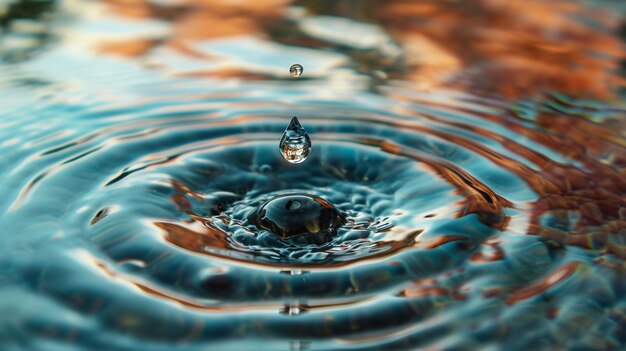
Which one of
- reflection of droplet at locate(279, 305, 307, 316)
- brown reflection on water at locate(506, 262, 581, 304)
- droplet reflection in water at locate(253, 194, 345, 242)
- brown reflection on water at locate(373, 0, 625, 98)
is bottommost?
reflection of droplet at locate(279, 305, 307, 316)

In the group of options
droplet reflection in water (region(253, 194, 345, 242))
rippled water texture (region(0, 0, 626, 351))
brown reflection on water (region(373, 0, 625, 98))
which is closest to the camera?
rippled water texture (region(0, 0, 626, 351))

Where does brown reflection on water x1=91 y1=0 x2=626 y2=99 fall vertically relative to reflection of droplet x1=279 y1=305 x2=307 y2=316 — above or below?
above

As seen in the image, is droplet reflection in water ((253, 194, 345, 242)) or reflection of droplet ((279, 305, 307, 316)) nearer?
reflection of droplet ((279, 305, 307, 316))

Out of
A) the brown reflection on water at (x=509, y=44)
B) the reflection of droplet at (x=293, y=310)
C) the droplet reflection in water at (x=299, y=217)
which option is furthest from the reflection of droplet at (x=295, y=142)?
the brown reflection on water at (x=509, y=44)

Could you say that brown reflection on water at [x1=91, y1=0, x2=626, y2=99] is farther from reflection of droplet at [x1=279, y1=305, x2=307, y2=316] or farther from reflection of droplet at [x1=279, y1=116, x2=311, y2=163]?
reflection of droplet at [x1=279, y1=305, x2=307, y2=316]

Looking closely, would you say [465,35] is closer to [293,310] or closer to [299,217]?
[299,217]

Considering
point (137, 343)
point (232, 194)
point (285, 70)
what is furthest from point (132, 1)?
point (137, 343)

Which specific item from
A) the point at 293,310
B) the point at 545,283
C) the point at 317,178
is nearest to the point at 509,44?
the point at 317,178

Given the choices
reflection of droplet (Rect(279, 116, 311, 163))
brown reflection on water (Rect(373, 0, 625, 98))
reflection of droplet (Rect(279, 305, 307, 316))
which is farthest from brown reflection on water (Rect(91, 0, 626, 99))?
reflection of droplet (Rect(279, 305, 307, 316))

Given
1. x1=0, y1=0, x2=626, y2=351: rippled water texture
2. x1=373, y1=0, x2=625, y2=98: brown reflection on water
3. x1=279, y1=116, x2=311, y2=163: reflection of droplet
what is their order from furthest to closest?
x1=373, y1=0, x2=625, y2=98: brown reflection on water → x1=279, y1=116, x2=311, y2=163: reflection of droplet → x1=0, y1=0, x2=626, y2=351: rippled water texture
